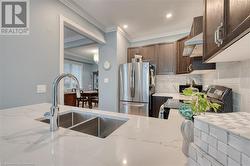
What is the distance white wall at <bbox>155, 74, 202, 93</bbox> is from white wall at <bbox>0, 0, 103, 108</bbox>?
272cm

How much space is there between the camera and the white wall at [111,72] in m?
3.21

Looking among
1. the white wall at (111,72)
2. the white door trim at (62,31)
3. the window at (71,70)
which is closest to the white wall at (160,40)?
the white wall at (111,72)

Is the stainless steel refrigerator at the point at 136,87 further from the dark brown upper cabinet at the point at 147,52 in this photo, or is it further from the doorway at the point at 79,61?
the doorway at the point at 79,61

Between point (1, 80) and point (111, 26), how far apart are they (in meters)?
2.45

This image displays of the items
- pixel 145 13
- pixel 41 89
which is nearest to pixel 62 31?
pixel 41 89

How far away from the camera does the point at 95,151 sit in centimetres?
54

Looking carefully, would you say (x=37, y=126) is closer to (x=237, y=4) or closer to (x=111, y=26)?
(x=237, y=4)

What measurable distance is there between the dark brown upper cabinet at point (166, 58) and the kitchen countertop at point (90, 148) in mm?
2679

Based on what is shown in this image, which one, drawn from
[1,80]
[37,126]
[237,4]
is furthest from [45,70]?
[237,4]

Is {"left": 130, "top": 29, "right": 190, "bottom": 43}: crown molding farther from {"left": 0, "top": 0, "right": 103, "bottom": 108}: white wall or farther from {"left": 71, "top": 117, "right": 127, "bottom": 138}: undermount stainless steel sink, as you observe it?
{"left": 71, "top": 117, "right": 127, "bottom": 138}: undermount stainless steel sink

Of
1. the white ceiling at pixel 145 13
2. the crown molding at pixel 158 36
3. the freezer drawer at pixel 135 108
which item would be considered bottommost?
the freezer drawer at pixel 135 108

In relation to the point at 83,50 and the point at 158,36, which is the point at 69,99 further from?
the point at 158,36

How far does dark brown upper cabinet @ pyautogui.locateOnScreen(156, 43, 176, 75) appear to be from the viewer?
10.5 feet

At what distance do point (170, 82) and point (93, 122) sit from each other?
293 centimetres
